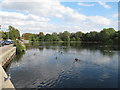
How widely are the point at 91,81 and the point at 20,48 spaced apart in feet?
118

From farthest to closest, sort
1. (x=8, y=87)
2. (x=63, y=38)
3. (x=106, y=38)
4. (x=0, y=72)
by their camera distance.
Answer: (x=63, y=38), (x=106, y=38), (x=0, y=72), (x=8, y=87)

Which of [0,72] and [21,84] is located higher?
[0,72]

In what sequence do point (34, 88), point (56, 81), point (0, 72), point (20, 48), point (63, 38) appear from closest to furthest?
point (0, 72) < point (34, 88) < point (56, 81) < point (20, 48) < point (63, 38)

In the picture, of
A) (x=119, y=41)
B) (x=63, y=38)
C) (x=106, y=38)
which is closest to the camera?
(x=119, y=41)

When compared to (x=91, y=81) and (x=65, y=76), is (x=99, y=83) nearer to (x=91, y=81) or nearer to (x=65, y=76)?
(x=91, y=81)

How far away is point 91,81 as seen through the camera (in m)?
17.4

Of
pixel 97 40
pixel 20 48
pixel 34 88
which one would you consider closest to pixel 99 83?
pixel 34 88

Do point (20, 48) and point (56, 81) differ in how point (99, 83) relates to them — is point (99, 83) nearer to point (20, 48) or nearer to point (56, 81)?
point (56, 81)

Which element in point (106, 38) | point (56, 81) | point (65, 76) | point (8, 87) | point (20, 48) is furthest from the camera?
point (106, 38)

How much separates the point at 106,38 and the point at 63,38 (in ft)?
177

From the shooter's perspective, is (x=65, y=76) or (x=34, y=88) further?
(x=65, y=76)

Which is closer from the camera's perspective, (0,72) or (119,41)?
(0,72)

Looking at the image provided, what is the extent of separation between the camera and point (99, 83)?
16688 millimetres

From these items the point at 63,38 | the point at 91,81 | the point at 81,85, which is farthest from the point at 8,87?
the point at 63,38
